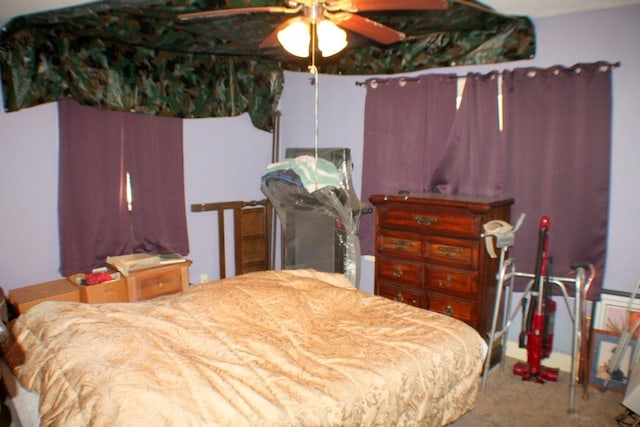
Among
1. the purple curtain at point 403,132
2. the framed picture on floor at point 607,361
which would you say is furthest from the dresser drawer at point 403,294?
the framed picture on floor at point 607,361

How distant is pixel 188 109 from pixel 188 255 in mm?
1308

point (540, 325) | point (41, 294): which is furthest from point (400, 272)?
point (41, 294)

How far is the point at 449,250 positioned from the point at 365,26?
4.96ft

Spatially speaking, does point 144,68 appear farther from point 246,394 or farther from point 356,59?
point 246,394

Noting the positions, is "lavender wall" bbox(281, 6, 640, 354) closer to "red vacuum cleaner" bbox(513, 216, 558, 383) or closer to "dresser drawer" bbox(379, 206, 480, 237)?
"red vacuum cleaner" bbox(513, 216, 558, 383)

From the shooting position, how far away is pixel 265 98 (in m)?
4.07

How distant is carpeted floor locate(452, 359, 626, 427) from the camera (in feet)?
7.46

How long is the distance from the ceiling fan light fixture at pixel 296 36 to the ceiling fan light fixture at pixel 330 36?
60 mm

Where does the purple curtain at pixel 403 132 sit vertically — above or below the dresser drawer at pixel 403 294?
above

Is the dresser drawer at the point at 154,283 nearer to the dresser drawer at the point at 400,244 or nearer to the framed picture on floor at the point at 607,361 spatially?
the dresser drawer at the point at 400,244

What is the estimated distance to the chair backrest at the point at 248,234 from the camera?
3.93m

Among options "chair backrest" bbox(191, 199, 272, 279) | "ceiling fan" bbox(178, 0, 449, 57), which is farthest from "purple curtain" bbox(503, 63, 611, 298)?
"chair backrest" bbox(191, 199, 272, 279)

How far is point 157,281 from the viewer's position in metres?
3.20

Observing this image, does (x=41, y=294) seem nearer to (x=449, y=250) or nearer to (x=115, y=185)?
(x=115, y=185)
